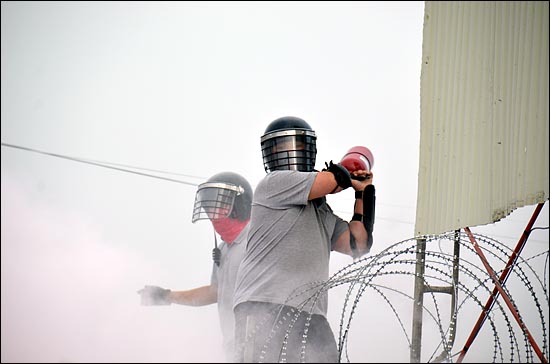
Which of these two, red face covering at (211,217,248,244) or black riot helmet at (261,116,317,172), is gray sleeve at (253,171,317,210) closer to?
black riot helmet at (261,116,317,172)

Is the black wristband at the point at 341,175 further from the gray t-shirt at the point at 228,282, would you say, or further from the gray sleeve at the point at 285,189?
the gray t-shirt at the point at 228,282

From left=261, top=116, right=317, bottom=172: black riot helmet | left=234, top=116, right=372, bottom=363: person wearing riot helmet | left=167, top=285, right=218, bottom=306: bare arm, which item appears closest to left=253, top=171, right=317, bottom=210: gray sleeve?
left=234, top=116, right=372, bottom=363: person wearing riot helmet

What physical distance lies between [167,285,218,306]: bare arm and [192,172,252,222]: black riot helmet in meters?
0.56

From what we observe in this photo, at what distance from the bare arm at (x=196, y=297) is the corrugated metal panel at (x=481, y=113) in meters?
2.54

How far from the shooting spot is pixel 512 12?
2.84 meters

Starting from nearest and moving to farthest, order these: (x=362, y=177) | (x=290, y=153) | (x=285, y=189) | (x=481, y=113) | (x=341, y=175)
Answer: (x=481, y=113)
(x=341, y=175)
(x=285, y=189)
(x=362, y=177)
(x=290, y=153)

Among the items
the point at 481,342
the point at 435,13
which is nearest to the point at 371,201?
the point at 435,13

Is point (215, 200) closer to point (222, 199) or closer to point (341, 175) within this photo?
point (222, 199)

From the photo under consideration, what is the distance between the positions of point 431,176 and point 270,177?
3.31 feet

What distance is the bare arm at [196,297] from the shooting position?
5.31m

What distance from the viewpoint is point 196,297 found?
5328 millimetres

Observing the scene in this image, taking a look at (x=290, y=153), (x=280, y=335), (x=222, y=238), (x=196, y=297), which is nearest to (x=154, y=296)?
(x=196, y=297)

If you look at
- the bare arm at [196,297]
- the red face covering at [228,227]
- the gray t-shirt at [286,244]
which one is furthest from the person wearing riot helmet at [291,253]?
the bare arm at [196,297]

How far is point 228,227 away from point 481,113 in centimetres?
263
